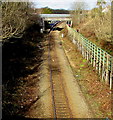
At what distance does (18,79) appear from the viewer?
43.2ft

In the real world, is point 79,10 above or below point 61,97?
above

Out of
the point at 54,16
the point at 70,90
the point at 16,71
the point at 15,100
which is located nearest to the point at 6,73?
the point at 16,71

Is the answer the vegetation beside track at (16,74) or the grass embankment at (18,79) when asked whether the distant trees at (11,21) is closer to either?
the vegetation beside track at (16,74)

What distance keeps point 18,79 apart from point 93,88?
504 cm

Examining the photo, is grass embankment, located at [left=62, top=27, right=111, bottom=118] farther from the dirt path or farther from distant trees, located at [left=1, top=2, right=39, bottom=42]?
distant trees, located at [left=1, top=2, right=39, bottom=42]

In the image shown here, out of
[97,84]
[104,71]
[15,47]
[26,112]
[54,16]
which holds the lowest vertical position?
[26,112]

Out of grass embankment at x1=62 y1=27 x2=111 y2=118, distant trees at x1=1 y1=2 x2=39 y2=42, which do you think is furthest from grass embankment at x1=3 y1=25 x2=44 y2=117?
grass embankment at x1=62 y1=27 x2=111 y2=118

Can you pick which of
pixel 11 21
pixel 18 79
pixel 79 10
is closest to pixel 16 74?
pixel 18 79

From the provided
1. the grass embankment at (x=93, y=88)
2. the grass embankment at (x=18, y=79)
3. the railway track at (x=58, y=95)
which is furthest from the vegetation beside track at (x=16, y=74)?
the grass embankment at (x=93, y=88)

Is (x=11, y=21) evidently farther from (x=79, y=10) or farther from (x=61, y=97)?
(x=79, y=10)

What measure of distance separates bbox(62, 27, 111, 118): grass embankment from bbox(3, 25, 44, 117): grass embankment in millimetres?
2999

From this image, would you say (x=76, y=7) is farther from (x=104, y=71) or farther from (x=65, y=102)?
(x=65, y=102)

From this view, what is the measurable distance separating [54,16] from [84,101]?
164 ft

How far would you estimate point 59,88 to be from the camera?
11977mm
